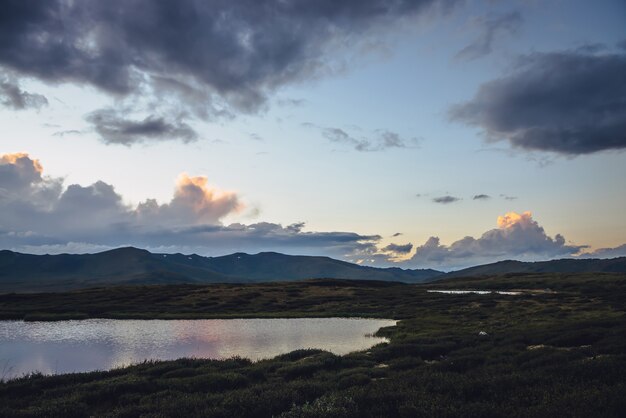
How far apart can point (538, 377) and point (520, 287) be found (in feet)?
418

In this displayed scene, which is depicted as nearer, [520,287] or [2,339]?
[2,339]

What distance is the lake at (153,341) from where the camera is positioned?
3123cm

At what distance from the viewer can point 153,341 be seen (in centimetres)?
3988

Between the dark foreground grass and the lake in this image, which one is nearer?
the dark foreground grass

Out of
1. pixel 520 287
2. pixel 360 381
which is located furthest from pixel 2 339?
pixel 520 287

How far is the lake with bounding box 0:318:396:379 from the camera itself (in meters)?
31.2

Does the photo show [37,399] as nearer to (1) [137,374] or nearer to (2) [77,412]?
(2) [77,412]

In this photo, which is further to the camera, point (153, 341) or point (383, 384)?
point (153, 341)

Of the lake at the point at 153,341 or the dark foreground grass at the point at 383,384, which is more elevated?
the dark foreground grass at the point at 383,384

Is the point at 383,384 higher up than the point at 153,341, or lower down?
higher up

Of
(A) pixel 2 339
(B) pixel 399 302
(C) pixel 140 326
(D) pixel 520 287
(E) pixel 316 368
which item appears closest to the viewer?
(E) pixel 316 368

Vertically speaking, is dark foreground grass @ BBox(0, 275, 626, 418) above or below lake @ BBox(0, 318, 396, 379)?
above

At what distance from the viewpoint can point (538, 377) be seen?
16.0m

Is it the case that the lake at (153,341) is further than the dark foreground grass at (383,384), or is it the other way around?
the lake at (153,341)
